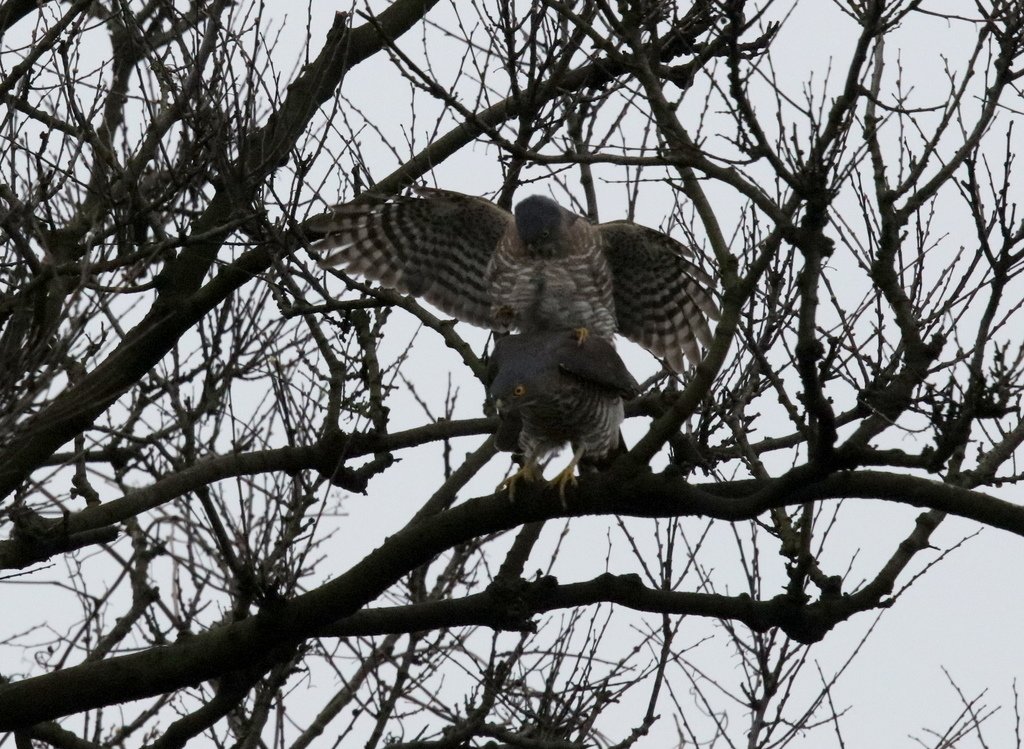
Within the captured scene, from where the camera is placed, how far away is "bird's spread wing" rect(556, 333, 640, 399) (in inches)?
217

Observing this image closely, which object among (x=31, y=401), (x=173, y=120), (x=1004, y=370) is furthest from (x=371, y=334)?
(x=1004, y=370)

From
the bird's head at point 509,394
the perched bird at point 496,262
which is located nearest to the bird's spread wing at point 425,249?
the perched bird at point 496,262

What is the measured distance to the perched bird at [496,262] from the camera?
6.19 metres

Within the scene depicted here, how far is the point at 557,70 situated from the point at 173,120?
1607 millimetres

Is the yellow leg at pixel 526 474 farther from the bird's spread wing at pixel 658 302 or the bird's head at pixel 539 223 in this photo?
the bird's spread wing at pixel 658 302

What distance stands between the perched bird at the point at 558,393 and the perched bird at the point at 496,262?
454 mm

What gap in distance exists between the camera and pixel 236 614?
15.9 ft

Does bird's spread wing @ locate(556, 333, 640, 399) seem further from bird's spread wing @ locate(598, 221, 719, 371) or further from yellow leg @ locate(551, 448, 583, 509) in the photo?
bird's spread wing @ locate(598, 221, 719, 371)

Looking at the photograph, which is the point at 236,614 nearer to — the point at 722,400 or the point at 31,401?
the point at 31,401

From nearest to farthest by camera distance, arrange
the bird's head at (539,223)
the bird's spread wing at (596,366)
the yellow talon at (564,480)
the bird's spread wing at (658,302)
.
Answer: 1. the yellow talon at (564,480)
2. the bird's spread wing at (596,366)
3. the bird's head at (539,223)
4. the bird's spread wing at (658,302)

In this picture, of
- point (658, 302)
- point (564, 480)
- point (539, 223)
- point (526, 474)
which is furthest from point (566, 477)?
point (658, 302)

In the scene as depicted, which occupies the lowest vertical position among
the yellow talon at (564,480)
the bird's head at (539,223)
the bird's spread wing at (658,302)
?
the yellow talon at (564,480)

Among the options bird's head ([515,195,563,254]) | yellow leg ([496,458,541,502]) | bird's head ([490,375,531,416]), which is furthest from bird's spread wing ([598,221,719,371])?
bird's head ([490,375,531,416])

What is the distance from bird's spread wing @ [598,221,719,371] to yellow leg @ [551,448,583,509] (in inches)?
45.1
